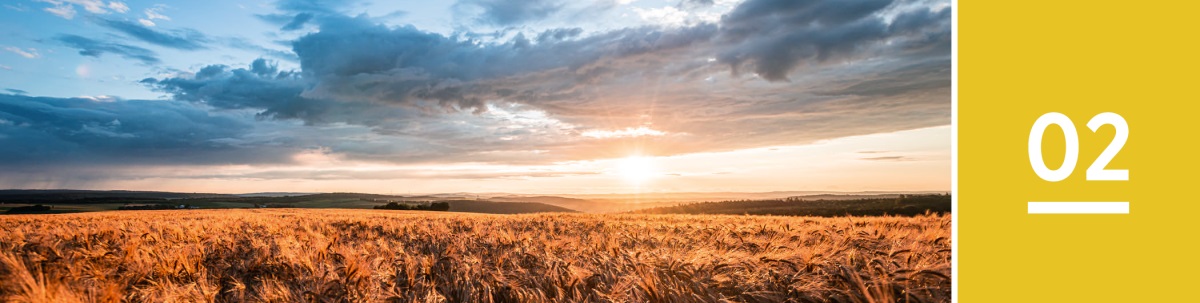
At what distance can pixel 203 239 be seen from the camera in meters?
8.48

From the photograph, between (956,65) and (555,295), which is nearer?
(555,295)

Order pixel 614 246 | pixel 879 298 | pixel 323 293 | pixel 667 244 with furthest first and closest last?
1. pixel 667 244
2. pixel 614 246
3. pixel 323 293
4. pixel 879 298

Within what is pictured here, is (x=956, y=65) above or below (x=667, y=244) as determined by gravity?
above

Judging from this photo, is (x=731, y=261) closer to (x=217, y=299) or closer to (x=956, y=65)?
(x=956, y=65)
